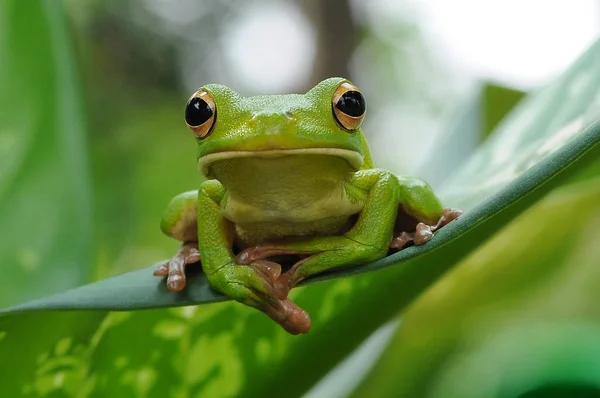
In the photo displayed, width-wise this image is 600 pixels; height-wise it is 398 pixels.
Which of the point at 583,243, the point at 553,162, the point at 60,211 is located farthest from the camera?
the point at 60,211

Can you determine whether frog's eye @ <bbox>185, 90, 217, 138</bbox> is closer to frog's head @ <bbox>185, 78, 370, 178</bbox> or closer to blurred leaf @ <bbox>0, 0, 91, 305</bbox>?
frog's head @ <bbox>185, 78, 370, 178</bbox>

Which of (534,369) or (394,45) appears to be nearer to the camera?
(534,369)

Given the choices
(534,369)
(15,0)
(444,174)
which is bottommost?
(534,369)

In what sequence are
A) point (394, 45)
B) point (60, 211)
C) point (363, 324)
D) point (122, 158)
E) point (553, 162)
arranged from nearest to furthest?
point (553, 162)
point (363, 324)
point (60, 211)
point (122, 158)
point (394, 45)

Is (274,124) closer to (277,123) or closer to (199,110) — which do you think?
(277,123)

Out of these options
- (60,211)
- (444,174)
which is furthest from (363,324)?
(444,174)

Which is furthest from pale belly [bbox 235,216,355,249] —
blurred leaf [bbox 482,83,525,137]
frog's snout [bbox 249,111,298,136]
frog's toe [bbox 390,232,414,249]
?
blurred leaf [bbox 482,83,525,137]

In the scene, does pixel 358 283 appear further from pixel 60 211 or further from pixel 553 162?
pixel 60 211
